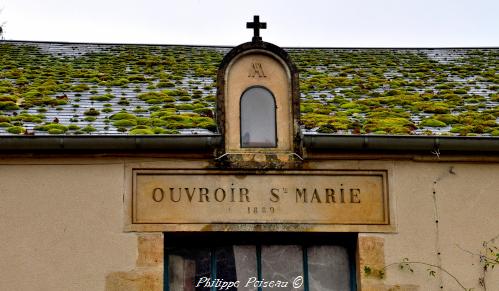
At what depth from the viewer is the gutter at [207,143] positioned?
10.2 meters

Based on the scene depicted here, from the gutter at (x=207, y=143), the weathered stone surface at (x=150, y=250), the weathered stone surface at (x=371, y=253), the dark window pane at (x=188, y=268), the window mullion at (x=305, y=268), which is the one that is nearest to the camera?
the weathered stone surface at (x=150, y=250)

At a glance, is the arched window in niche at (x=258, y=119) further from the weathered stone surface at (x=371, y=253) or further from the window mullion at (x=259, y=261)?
the weathered stone surface at (x=371, y=253)

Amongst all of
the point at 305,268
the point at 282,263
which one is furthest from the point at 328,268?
the point at 282,263

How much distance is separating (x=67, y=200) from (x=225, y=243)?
2.02m

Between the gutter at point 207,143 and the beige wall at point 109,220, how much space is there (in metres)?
0.22

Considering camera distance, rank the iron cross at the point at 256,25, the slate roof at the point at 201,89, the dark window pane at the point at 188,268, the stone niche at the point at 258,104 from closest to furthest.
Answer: the dark window pane at the point at 188,268, the stone niche at the point at 258,104, the slate roof at the point at 201,89, the iron cross at the point at 256,25

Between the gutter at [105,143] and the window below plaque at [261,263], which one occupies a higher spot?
the gutter at [105,143]

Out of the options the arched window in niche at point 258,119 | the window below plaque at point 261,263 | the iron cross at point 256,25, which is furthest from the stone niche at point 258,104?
the window below plaque at point 261,263

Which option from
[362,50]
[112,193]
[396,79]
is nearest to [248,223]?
[112,193]

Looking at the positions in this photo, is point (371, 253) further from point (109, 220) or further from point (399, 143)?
point (109, 220)

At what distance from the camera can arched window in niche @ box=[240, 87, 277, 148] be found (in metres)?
10.8

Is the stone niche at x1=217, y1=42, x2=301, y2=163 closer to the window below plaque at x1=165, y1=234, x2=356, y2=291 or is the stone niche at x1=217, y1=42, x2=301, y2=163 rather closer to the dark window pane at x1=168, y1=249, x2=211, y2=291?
the window below plaque at x1=165, y1=234, x2=356, y2=291

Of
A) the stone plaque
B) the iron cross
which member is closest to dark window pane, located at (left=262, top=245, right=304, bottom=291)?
the stone plaque

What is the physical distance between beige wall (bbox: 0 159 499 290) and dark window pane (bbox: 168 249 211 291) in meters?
0.65
